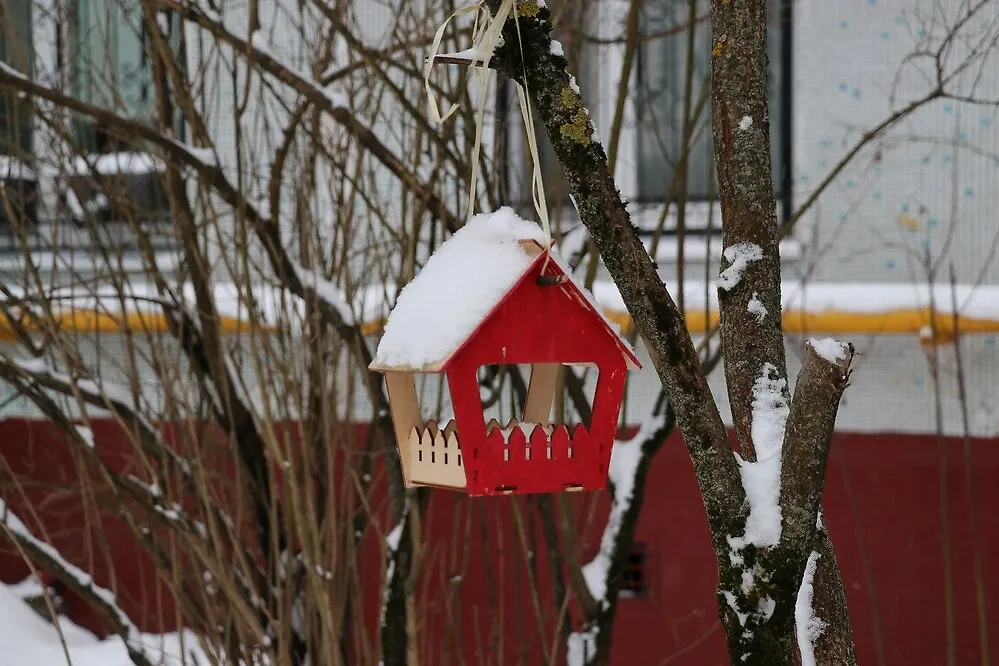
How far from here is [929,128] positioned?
4.52 m

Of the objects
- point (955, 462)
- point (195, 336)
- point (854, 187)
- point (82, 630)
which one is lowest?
point (82, 630)

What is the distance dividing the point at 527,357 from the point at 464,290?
0.39ft

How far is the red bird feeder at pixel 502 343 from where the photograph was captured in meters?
1.50

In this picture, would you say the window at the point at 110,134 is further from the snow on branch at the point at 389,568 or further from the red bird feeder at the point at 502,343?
the red bird feeder at the point at 502,343

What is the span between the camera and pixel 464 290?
4.98 feet

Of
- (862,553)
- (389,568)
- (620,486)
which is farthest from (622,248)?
(862,553)

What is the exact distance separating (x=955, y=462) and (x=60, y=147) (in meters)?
3.18

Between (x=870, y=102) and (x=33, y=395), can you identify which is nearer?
(x=33, y=395)

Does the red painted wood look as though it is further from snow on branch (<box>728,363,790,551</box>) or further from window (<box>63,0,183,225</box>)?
window (<box>63,0,183,225</box>)

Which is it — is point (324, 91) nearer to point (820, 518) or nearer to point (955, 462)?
point (820, 518)

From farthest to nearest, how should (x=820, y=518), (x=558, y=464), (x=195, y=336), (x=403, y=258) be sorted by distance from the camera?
(x=195, y=336), (x=403, y=258), (x=558, y=464), (x=820, y=518)

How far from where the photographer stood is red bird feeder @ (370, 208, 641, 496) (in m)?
1.50

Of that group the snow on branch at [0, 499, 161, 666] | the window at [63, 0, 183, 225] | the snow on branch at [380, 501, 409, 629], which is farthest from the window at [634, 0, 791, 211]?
the snow on branch at [0, 499, 161, 666]

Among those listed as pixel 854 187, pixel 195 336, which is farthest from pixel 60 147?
pixel 854 187
